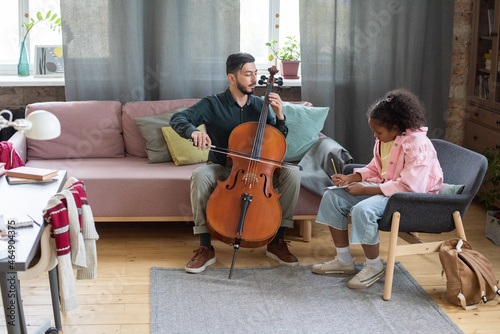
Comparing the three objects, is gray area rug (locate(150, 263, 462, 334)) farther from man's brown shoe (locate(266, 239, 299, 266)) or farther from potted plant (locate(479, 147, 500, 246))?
potted plant (locate(479, 147, 500, 246))

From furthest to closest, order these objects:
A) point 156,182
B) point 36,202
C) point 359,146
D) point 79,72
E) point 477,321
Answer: point 359,146
point 79,72
point 156,182
point 477,321
point 36,202

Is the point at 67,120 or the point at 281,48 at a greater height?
the point at 281,48

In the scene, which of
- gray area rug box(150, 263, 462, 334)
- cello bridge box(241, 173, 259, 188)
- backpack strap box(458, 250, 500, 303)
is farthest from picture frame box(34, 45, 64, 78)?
backpack strap box(458, 250, 500, 303)

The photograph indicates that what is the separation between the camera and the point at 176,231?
3.84 meters

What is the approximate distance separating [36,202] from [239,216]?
1.01 meters

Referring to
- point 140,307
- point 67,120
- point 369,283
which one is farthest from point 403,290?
point 67,120

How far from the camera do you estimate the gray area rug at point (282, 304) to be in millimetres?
2674

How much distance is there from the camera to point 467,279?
284 cm

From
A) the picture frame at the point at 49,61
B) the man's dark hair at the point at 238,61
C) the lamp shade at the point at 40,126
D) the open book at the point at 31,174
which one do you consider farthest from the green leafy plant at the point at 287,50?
the lamp shade at the point at 40,126

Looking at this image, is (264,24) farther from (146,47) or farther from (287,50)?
(146,47)

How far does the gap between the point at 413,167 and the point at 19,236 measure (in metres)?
1.75

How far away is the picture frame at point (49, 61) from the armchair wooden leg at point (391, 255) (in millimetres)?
2543

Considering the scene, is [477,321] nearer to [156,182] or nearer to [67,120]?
[156,182]

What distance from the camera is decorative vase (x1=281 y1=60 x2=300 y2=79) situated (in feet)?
14.5
